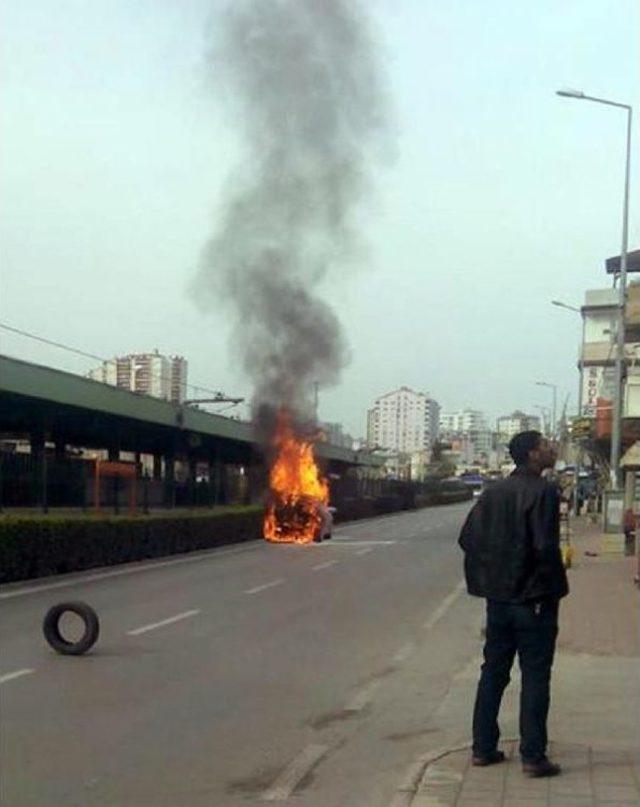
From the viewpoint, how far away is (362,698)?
320 inches

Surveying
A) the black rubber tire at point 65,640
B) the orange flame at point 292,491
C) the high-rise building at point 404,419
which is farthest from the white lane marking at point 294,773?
the high-rise building at point 404,419

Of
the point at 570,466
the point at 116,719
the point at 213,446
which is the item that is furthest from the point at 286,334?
the point at 570,466

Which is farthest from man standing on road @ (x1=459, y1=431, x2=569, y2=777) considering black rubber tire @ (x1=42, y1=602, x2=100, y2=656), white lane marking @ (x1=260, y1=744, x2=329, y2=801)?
Result: black rubber tire @ (x1=42, y1=602, x2=100, y2=656)

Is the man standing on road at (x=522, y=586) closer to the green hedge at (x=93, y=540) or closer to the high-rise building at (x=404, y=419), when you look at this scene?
the green hedge at (x=93, y=540)

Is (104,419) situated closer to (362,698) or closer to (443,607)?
(443,607)

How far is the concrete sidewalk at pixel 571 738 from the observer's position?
5.02 metres

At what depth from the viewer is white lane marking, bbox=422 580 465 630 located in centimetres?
1298

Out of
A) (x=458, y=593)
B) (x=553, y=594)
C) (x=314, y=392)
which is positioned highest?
(x=314, y=392)

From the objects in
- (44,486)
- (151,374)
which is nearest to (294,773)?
(44,486)

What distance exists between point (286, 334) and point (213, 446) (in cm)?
1160

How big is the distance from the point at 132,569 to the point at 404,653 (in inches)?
447

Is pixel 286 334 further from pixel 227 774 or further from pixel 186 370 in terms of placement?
pixel 227 774

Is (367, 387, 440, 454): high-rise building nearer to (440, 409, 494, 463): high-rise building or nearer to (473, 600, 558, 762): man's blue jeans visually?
(440, 409, 494, 463): high-rise building

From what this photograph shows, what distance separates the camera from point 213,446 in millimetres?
47250
